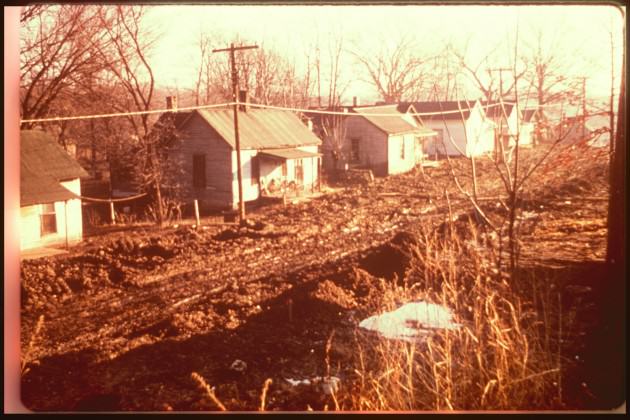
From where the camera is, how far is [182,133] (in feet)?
14.7

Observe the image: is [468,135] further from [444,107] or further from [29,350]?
[29,350]

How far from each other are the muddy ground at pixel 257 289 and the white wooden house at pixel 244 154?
0.90 feet

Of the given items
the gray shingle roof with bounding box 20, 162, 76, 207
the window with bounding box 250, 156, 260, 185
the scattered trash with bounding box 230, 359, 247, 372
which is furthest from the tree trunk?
the gray shingle roof with bounding box 20, 162, 76, 207

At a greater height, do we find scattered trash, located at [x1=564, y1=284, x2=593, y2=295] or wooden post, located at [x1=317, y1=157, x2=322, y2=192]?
wooden post, located at [x1=317, y1=157, x2=322, y2=192]

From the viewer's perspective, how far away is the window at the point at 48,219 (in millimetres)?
3439

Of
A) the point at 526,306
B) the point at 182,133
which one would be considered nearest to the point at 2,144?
the point at 182,133

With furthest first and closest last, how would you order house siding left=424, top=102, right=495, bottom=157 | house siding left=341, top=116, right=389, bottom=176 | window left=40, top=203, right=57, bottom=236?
house siding left=341, top=116, right=389, bottom=176 < house siding left=424, top=102, right=495, bottom=157 < window left=40, top=203, right=57, bottom=236

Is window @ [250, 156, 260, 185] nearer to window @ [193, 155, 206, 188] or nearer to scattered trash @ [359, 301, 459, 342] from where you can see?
window @ [193, 155, 206, 188]

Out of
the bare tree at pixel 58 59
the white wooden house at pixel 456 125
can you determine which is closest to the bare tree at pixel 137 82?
the bare tree at pixel 58 59

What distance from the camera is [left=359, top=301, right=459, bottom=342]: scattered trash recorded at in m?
3.85

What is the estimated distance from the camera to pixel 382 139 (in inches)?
198

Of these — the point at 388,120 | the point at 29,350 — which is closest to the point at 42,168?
the point at 29,350

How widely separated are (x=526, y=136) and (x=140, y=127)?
3.48 m

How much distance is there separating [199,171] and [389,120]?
188cm
